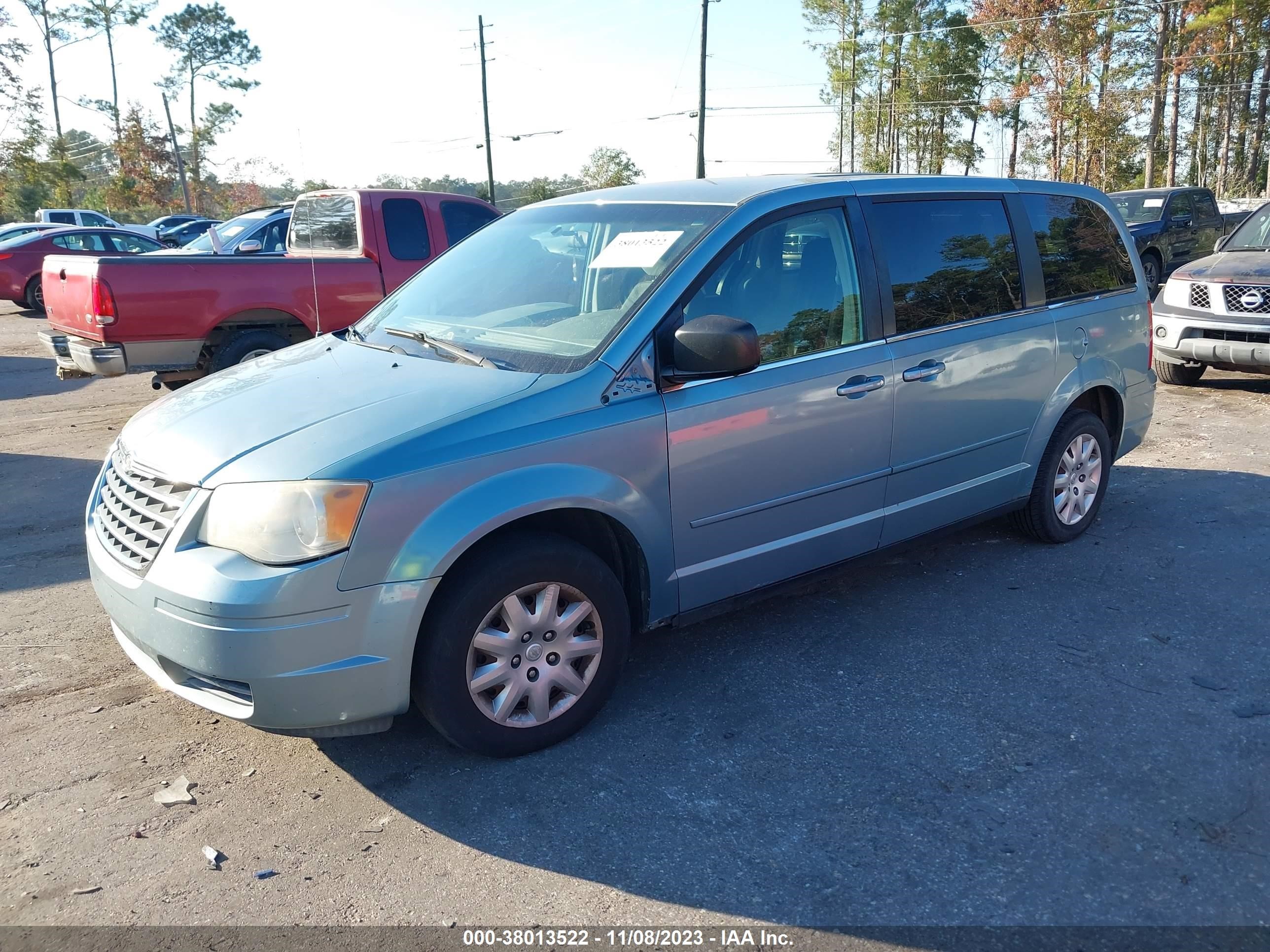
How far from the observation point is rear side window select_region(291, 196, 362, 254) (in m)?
9.05

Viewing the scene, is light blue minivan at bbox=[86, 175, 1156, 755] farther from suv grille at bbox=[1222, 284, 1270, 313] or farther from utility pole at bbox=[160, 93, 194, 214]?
utility pole at bbox=[160, 93, 194, 214]

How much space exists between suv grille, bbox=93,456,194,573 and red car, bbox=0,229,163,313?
16846 millimetres

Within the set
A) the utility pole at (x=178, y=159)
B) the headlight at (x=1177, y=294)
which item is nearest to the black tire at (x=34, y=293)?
the headlight at (x=1177, y=294)

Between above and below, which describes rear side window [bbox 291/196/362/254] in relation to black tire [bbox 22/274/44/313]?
above

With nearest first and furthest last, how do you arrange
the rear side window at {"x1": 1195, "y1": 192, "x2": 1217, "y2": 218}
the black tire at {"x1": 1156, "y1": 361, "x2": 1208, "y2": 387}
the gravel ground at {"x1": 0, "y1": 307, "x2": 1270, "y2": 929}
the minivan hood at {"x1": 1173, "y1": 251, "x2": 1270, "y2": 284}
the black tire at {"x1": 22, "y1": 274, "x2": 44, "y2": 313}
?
1. the gravel ground at {"x1": 0, "y1": 307, "x2": 1270, "y2": 929}
2. the minivan hood at {"x1": 1173, "y1": 251, "x2": 1270, "y2": 284}
3. the black tire at {"x1": 1156, "y1": 361, "x2": 1208, "y2": 387}
4. the rear side window at {"x1": 1195, "y1": 192, "x2": 1217, "y2": 218}
5. the black tire at {"x1": 22, "y1": 274, "x2": 44, "y2": 313}

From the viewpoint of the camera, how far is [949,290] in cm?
440

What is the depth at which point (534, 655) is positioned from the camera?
3.19 meters

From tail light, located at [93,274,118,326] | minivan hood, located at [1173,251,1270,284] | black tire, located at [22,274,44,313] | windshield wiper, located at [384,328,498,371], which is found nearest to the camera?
windshield wiper, located at [384,328,498,371]

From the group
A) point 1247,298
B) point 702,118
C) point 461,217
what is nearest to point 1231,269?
point 1247,298

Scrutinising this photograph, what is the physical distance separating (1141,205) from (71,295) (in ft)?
56.9

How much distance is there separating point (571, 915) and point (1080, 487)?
393 cm

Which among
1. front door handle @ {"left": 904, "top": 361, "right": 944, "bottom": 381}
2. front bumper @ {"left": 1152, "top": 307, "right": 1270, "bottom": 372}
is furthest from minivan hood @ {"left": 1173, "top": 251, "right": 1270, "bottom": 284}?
front door handle @ {"left": 904, "top": 361, "right": 944, "bottom": 381}

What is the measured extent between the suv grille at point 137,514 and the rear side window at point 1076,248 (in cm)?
410

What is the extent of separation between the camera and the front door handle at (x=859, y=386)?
389cm
